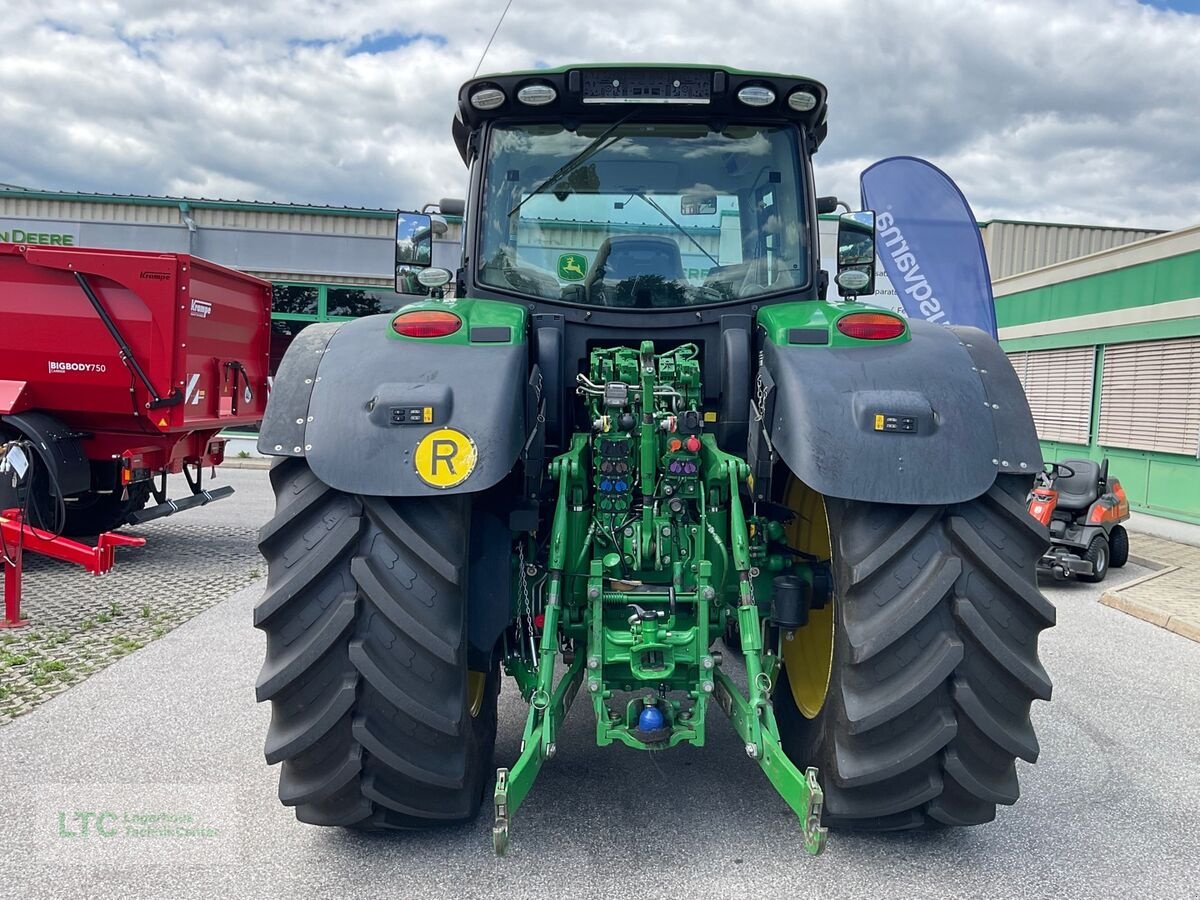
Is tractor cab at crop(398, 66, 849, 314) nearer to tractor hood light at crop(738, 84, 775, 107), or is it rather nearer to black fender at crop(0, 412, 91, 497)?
tractor hood light at crop(738, 84, 775, 107)

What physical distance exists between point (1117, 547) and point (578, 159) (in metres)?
7.96

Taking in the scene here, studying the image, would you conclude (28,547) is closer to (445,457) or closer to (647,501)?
(445,457)

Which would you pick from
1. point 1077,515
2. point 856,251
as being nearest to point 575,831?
point 856,251

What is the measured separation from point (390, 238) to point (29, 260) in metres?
12.5

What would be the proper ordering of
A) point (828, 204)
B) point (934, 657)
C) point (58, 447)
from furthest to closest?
point (58, 447) → point (828, 204) → point (934, 657)

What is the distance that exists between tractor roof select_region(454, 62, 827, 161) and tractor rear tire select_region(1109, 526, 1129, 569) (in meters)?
7.39

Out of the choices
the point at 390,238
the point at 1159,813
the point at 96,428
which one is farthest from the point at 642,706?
the point at 390,238

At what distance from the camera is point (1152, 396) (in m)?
12.8

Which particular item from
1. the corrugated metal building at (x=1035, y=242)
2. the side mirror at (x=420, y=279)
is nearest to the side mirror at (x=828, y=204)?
the side mirror at (x=420, y=279)

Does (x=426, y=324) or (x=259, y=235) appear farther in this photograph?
(x=259, y=235)

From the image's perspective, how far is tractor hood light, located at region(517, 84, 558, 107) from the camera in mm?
3797

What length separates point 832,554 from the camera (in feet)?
10.5

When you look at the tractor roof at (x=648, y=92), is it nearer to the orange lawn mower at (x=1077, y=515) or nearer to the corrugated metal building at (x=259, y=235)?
the orange lawn mower at (x=1077, y=515)

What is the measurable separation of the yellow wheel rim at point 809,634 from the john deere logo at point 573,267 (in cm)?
118
